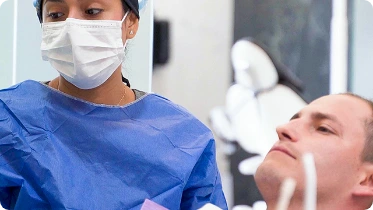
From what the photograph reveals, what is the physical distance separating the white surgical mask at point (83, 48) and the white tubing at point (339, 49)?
3.88 ft

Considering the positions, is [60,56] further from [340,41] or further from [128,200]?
[340,41]

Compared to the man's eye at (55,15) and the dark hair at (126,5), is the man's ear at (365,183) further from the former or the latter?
the man's eye at (55,15)

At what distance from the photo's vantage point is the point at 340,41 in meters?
2.27

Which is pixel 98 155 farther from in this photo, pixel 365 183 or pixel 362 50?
pixel 362 50

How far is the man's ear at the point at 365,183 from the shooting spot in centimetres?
118

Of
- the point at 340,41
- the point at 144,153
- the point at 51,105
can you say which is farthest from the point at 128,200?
the point at 340,41

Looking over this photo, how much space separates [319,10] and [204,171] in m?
→ 1.16

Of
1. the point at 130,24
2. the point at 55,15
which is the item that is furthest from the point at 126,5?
the point at 55,15

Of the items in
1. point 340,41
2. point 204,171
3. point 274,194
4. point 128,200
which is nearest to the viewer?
point 274,194

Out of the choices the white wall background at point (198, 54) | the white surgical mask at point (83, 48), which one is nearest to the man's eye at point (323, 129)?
the white surgical mask at point (83, 48)

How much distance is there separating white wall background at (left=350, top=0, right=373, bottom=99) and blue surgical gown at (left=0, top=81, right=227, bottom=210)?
3.51 ft

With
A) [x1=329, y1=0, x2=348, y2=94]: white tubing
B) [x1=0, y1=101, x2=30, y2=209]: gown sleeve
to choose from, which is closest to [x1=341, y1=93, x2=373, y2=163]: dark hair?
[x1=0, y1=101, x2=30, y2=209]: gown sleeve

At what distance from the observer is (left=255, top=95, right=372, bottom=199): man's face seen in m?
1.11

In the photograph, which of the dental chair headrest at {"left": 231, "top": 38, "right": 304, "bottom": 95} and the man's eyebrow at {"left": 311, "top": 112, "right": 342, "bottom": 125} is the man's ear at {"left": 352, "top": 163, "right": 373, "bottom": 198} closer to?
the man's eyebrow at {"left": 311, "top": 112, "right": 342, "bottom": 125}
